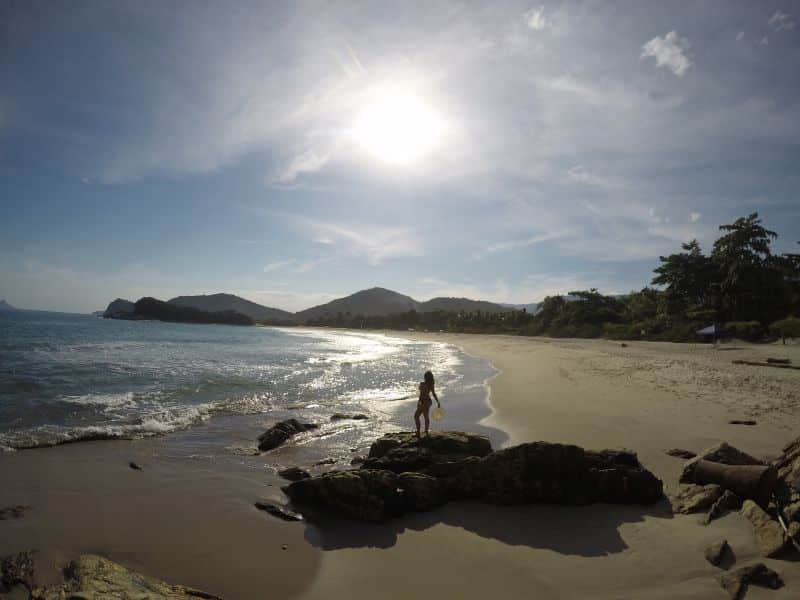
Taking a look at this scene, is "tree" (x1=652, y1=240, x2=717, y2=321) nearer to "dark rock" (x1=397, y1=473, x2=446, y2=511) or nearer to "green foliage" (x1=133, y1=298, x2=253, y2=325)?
"dark rock" (x1=397, y1=473, x2=446, y2=511)

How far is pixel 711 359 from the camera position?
22.9 metres

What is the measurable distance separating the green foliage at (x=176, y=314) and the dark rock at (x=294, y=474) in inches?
6744

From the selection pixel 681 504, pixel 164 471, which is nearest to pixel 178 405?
pixel 164 471

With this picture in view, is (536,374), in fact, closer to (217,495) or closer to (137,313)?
(217,495)

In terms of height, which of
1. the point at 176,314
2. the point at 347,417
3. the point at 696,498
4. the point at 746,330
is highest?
the point at 176,314

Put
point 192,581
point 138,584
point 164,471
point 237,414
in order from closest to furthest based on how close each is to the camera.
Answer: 1. point 138,584
2. point 192,581
3. point 164,471
4. point 237,414

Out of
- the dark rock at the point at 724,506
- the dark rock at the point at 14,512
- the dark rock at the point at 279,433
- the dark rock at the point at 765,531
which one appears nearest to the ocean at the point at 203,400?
the dark rock at the point at 279,433

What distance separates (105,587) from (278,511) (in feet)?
9.57

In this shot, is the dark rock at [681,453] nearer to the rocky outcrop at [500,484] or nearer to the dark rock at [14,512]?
the rocky outcrop at [500,484]

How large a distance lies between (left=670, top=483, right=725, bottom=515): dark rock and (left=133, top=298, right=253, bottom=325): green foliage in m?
177

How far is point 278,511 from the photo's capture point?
21.4ft

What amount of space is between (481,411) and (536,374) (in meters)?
9.04

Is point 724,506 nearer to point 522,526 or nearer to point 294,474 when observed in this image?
point 522,526

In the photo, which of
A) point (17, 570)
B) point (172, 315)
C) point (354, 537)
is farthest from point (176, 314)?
point (354, 537)
